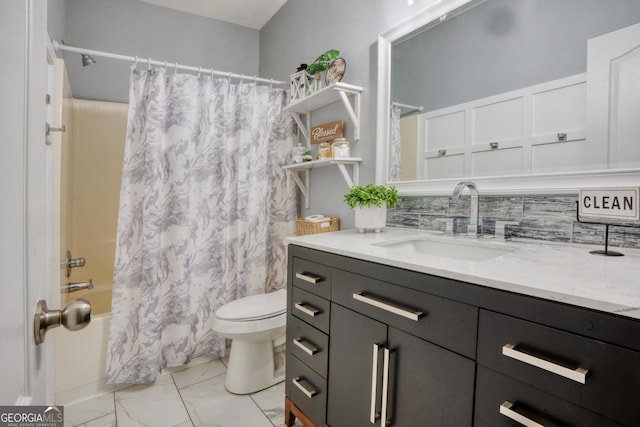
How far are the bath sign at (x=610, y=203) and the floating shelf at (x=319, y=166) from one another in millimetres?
1112

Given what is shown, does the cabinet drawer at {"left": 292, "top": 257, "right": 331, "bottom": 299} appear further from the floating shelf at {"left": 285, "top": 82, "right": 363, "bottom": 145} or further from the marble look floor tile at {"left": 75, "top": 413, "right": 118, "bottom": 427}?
the marble look floor tile at {"left": 75, "top": 413, "right": 118, "bottom": 427}

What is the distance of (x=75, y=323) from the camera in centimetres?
55

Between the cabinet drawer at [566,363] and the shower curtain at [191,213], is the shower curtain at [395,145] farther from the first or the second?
the cabinet drawer at [566,363]

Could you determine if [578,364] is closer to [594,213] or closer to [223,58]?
[594,213]

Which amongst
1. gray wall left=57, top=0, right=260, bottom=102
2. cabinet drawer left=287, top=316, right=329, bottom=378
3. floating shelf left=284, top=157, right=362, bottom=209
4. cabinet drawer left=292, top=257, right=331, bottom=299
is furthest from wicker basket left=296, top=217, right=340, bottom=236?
gray wall left=57, top=0, right=260, bottom=102

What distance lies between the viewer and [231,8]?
8.86 feet

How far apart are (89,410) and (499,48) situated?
2648 millimetres

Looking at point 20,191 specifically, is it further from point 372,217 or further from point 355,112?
point 355,112

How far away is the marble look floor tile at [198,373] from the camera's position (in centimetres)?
202

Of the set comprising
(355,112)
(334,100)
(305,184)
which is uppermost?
(334,100)

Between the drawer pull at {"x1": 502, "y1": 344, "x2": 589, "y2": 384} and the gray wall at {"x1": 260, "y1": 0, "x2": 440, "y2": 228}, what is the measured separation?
4.15 feet

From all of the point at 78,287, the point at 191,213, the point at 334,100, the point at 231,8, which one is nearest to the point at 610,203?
the point at 334,100

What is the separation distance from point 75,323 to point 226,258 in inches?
69.4

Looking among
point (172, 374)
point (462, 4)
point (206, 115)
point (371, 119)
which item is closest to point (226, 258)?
point (172, 374)
